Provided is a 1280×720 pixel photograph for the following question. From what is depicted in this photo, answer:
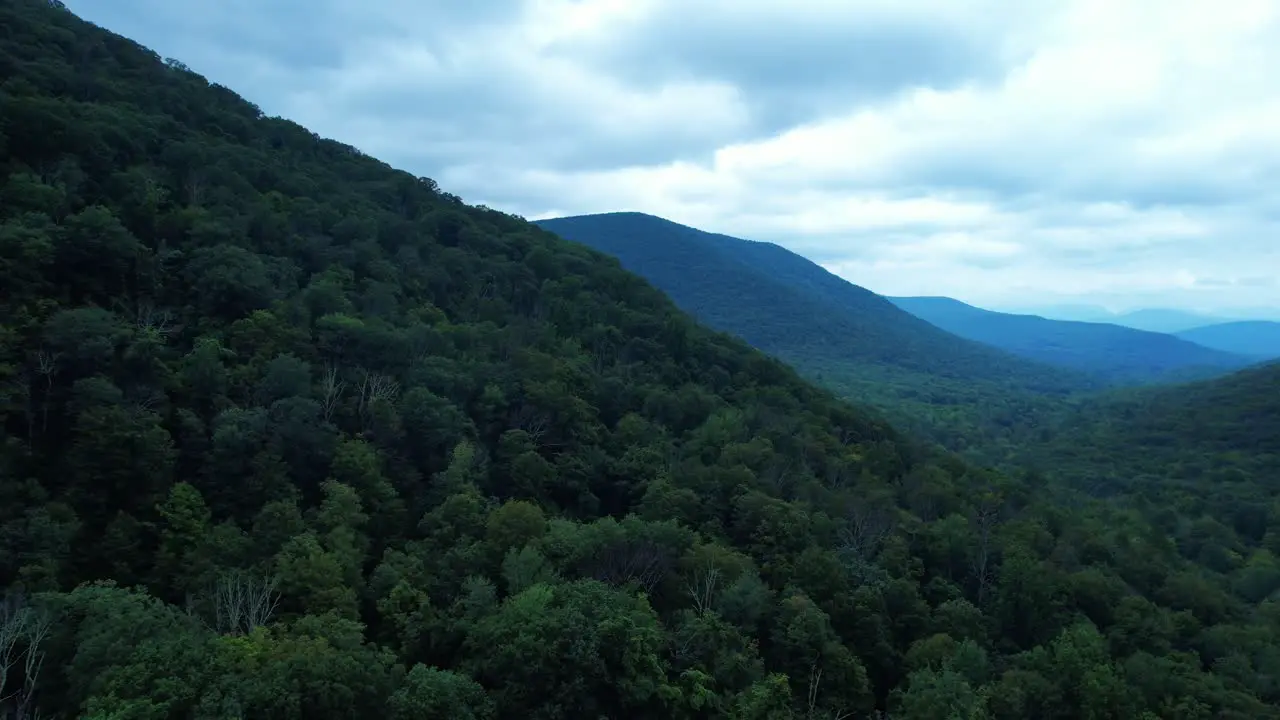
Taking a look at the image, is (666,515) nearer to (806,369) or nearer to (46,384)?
(46,384)

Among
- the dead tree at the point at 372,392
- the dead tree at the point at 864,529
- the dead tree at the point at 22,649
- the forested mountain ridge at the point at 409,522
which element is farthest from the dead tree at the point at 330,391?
the dead tree at the point at 864,529

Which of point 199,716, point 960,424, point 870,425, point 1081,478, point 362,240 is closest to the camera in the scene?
point 199,716

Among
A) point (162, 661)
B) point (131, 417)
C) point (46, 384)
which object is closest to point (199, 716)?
point (162, 661)

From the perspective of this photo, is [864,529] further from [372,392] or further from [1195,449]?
[1195,449]

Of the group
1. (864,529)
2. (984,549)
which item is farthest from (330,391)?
(984,549)

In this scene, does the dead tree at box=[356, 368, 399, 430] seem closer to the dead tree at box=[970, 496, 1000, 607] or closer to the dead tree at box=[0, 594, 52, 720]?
the dead tree at box=[0, 594, 52, 720]

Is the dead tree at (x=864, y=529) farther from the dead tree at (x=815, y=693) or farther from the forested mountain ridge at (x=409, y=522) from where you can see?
the dead tree at (x=815, y=693)
